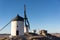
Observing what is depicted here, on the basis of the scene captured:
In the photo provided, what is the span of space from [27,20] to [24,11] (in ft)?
13.9

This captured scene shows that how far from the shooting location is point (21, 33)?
51062mm

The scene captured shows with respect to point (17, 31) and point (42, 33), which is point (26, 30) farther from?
point (17, 31)

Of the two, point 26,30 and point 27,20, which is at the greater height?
point 27,20

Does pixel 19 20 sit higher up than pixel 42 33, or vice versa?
pixel 19 20

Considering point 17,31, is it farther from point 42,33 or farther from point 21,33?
point 42,33

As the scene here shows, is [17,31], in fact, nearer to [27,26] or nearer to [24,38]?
[24,38]

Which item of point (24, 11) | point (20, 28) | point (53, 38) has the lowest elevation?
point (53, 38)

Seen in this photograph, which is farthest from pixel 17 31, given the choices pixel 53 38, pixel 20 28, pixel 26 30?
pixel 53 38

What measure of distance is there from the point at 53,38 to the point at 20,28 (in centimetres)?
1892

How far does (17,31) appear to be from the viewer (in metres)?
51.1

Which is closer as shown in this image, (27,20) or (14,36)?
(14,36)

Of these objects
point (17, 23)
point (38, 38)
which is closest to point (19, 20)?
point (17, 23)

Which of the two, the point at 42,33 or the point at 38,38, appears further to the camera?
the point at 42,33

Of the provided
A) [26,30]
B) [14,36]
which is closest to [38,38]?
[14,36]
